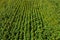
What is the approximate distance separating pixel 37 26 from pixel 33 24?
46 centimetres

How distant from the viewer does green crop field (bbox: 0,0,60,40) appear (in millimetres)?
9281

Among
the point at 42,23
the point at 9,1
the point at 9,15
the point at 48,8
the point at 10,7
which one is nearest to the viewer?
the point at 42,23

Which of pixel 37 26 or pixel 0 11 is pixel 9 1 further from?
Answer: pixel 37 26

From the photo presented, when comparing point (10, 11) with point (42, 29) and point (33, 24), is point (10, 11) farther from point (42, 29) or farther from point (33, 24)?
point (42, 29)

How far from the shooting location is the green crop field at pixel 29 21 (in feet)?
30.5

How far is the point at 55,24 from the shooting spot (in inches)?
408

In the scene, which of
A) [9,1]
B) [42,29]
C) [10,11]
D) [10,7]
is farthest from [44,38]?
[9,1]

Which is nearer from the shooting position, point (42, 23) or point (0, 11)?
point (42, 23)

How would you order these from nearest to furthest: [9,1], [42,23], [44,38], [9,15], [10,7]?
[44,38] < [42,23] < [9,15] < [10,7] < [9,1]

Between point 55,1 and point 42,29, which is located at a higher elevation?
point 55,1

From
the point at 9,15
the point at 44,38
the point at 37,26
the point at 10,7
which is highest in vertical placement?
the point at 10,7

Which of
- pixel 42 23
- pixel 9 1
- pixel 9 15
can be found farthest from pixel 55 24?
pixel 9 1

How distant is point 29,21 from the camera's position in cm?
1122

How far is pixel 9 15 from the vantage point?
12.5 m
